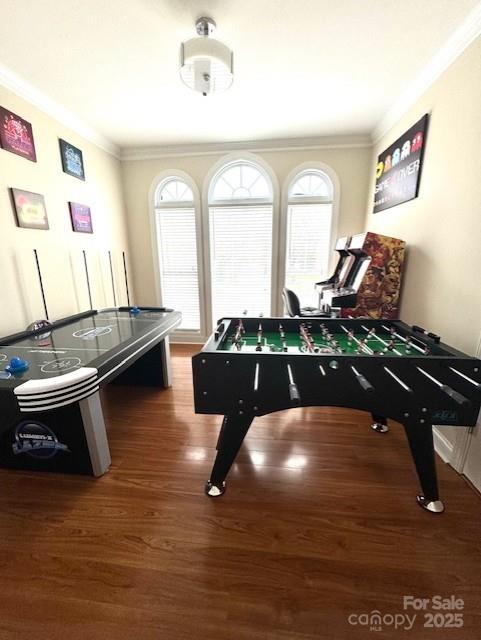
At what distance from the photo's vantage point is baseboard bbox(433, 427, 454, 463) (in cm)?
179

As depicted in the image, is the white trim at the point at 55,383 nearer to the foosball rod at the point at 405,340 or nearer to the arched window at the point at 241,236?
the foosball rod at the point at 405,340

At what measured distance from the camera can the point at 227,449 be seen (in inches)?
58.8

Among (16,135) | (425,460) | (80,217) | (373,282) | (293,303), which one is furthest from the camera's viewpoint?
(80,217)

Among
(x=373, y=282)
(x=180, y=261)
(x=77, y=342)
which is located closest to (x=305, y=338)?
(x=373, y=282)

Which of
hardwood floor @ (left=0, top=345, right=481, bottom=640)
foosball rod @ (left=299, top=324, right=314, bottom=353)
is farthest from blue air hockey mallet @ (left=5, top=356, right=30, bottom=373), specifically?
foosball rod @ (left=299, top=324, right=314, bottom=353)

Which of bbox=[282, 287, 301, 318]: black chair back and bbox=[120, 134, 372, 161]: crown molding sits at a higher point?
bbox=[120, 134, 372, 161]: crown molding

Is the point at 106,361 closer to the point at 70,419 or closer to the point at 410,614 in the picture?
the point at 70,419

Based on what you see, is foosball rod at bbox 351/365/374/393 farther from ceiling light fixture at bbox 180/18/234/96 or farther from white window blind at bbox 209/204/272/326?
white window blind at bbox 209/204/272/326

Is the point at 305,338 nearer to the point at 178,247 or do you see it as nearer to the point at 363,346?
the point at 363,346

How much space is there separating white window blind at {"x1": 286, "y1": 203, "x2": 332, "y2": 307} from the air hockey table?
227 centimetres

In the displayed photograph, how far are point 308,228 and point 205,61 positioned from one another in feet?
7.57

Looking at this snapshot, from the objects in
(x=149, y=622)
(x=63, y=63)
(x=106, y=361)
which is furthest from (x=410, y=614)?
(x=63, y=63)

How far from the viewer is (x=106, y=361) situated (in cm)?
158

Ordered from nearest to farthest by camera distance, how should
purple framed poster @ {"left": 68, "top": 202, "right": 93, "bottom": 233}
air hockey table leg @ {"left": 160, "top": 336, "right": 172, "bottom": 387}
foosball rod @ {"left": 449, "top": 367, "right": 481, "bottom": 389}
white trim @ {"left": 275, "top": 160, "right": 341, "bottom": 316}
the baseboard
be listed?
1. foosball rod @ {"left": 449, "top": 367, "right": 481, "bottom": 389}
2. the baseboard
3. air hockey table leg @ {"left": 160, "top": 336, "right": 172, "bottom": 387}
4. purple framed poster @ {"left": 68, "top": 202, "right": 93, "bottom": 233}
5. white trim @ {"left": 275, "top": 160, "right": 341, "bottom": 316}
